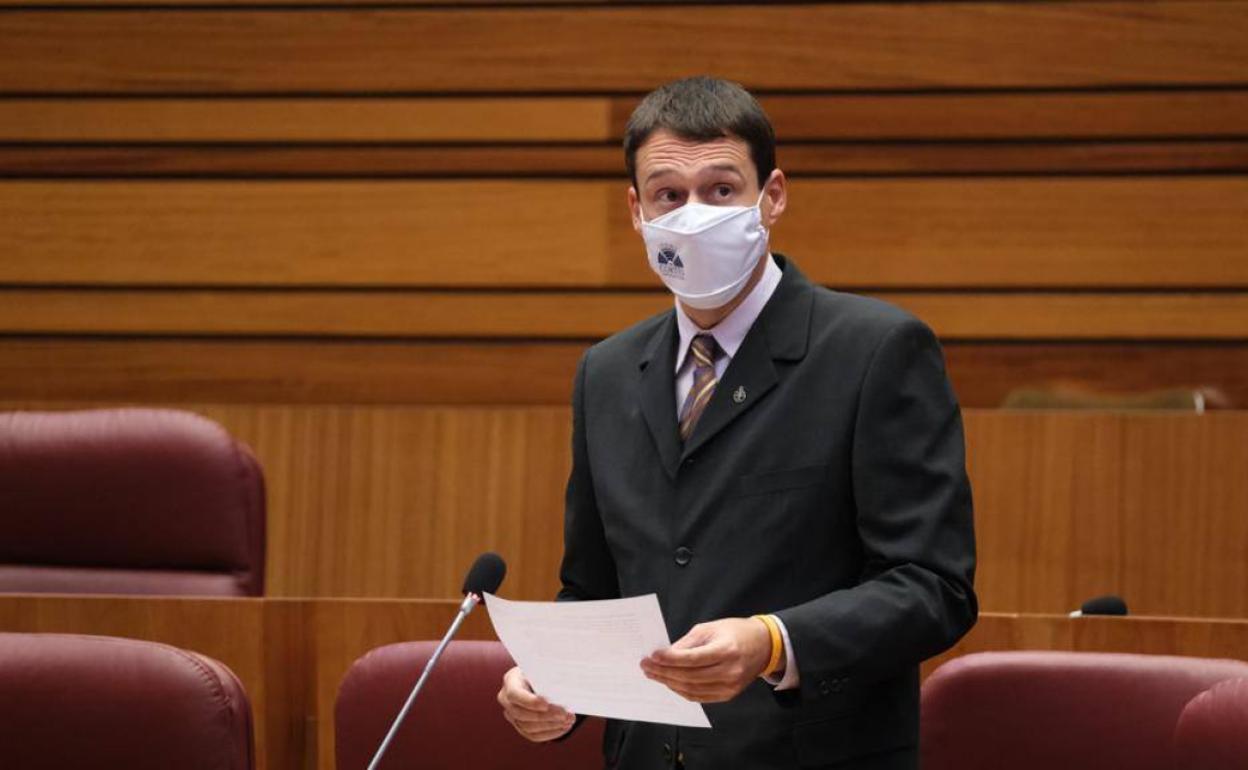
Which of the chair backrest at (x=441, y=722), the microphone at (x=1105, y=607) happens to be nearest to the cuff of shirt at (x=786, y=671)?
the chair backrest at (x=441, y=722)

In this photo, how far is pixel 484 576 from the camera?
4.84ft

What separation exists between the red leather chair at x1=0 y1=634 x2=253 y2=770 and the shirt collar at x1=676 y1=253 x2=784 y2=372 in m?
0.58

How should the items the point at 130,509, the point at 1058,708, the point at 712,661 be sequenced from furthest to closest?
the point at 130,509, the point at 1058,708, the point at 712,661

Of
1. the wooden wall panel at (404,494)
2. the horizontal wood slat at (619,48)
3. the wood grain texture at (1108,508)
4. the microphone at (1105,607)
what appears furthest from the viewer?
the horizontal wood slat at (619,48)

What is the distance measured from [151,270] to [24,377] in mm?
373

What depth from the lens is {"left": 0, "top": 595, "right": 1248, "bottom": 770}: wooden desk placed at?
1951 mm

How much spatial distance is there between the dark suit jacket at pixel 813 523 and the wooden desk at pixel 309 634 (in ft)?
1.87

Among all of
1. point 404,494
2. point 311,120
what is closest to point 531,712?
point 404,494

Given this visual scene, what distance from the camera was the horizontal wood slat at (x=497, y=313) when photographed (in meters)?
3.55

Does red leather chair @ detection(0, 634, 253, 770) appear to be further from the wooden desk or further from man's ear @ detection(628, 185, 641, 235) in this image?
man's ear @ detection(628, 185, 641, 235)

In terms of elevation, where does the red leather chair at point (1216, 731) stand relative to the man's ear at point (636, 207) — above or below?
below

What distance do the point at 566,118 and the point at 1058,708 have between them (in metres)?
2.24

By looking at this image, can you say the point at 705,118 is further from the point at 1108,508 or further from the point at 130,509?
the point at 1108,508

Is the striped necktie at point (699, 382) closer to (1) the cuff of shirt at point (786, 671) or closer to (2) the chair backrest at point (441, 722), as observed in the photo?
(1) the cuff of shirt at point (786, 671)
